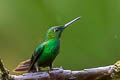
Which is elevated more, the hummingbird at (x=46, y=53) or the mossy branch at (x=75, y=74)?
the hummingbird at (x=46, y=53)

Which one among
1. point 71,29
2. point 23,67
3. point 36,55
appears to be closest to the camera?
point 23,67

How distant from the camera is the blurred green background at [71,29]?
6.85m

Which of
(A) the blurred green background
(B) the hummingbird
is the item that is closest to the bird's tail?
(B) the hummingbird

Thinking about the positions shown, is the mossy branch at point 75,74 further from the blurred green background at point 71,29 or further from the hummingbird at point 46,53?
the blurred green background at point 71,29

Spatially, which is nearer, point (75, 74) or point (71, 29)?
point (75, 74)

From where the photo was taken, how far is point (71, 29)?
7.15 metres

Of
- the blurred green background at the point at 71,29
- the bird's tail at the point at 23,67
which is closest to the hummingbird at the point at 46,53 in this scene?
the bird's tail at the point at 23,67

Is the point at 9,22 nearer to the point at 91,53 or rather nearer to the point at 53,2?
the point at 53,2

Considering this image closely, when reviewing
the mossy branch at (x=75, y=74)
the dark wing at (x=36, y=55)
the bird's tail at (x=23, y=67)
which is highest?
the dark wing at (x=36, y=55)

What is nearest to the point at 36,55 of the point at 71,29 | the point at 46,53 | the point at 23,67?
the point at 46,53

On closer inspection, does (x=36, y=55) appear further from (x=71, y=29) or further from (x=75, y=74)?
(x=71, y=29)

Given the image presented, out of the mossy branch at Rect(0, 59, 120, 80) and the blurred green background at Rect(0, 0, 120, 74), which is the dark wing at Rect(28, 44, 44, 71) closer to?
the mossy branch at Rect(0, 59, 120, 80)

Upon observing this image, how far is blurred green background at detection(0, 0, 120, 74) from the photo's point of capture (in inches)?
270

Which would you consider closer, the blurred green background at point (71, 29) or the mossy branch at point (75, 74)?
the mossy branch at point (75, 74)
